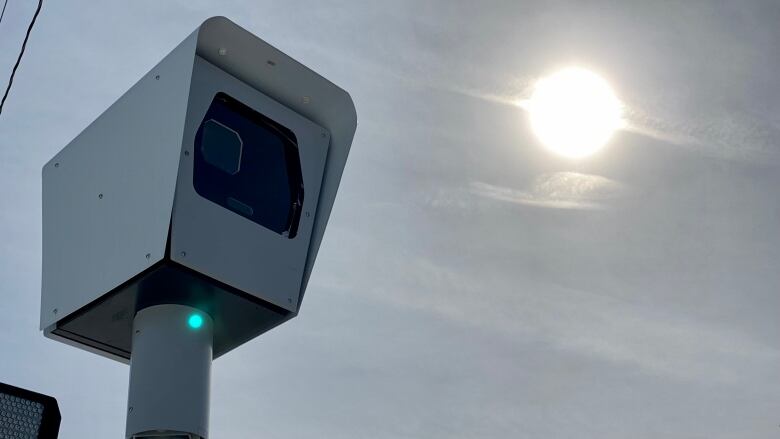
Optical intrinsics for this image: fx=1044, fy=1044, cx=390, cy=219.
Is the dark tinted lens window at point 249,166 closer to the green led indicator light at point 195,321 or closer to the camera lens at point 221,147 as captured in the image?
the camera lens at point 221,147

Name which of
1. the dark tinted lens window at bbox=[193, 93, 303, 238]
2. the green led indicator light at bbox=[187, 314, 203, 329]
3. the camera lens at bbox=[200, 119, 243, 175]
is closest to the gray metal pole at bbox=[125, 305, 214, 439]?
the green led indicator light at bbox=[187, 314, 203, 329]

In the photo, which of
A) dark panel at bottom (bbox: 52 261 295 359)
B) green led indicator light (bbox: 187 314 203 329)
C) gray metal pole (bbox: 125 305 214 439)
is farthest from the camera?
green led indicator light (bbox: 187 314 203 329)

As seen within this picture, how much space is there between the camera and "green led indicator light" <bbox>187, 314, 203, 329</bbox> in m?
4.48

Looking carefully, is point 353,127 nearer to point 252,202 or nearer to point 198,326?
A: point 252,202

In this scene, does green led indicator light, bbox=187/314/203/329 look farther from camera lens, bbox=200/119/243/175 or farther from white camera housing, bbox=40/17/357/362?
camera lens, bbox=200/119/243/175

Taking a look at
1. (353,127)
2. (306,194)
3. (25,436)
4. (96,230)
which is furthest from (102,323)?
(25,436)

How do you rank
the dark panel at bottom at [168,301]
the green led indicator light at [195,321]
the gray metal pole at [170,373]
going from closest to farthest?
1. the gray metal pole at [170,373]
2. the dark panel at bottom at [168,301]
3. the green led indicator light at [195,321]

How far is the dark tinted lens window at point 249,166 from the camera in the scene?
4.55 metres

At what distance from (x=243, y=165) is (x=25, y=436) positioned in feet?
9.07

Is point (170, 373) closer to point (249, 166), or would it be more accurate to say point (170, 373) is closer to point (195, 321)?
point (195, 321)

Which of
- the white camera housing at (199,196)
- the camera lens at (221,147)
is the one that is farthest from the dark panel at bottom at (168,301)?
the camera lens at (221,147)

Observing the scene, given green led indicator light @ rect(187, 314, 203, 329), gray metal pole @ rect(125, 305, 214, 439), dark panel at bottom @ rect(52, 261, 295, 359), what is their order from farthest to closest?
green led indicator light @ rect(187, 314, 203, 329) → dark panel at bottom @ rect(52, 261, 295, 359) → gray metal pole @ rect(125, 305, 214, 439)

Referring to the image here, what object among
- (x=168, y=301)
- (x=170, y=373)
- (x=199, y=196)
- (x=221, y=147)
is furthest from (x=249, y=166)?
(x=170, y=373)

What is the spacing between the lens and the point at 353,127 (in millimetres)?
5094
